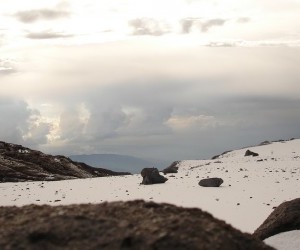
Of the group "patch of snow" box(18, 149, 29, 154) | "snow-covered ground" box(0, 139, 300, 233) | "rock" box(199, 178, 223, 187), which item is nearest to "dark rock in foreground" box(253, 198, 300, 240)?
"snow-covered ground" box(0, 139, 300, 233)

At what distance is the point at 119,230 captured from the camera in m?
5.10

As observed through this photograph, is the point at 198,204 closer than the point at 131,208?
No

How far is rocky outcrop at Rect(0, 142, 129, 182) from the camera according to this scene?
62.7m

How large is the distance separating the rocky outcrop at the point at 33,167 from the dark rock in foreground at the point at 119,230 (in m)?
54.7

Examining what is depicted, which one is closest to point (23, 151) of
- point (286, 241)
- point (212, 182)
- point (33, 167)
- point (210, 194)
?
point (33, 167)

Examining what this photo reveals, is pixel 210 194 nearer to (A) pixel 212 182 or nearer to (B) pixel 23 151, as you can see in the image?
(A) pixel 212 182

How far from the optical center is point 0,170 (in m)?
63.5

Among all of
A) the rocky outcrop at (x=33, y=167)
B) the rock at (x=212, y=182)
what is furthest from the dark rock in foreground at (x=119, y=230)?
the rocky outcrop at (x=33, y=167)

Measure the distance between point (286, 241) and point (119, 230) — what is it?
700cm

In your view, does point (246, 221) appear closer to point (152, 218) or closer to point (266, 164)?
point (152, 218)

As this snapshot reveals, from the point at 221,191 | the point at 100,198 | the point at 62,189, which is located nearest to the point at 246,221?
the point at 221,191

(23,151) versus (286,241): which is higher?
(23,151)

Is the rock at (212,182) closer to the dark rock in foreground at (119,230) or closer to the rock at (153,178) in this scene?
the rock at (153,178)

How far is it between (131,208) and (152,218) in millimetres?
444
